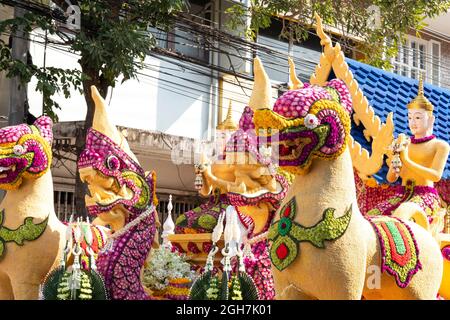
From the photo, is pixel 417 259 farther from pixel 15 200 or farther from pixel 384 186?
pixel 15 200

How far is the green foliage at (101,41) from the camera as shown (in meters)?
7.64

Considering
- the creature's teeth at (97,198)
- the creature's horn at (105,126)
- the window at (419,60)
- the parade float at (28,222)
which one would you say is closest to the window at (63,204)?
the creature's horn at (105,126)

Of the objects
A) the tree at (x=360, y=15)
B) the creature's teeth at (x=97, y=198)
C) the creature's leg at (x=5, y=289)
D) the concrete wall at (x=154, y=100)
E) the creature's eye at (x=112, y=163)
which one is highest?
the tree at (x=360, y=15)

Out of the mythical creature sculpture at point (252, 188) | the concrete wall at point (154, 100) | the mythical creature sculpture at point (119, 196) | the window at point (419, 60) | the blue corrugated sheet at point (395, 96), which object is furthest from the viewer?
the window at point (419, 60)

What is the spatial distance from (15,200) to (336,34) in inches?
355

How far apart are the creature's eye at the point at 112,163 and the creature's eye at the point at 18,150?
0.59m

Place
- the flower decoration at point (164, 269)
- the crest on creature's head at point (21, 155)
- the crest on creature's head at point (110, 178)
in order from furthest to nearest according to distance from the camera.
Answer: the flower decoration at point (164, 269) < the crest on creature's head at point (110, 178) < the crest on creature's head at point (21, 155)

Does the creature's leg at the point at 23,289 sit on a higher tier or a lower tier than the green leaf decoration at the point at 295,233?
lower

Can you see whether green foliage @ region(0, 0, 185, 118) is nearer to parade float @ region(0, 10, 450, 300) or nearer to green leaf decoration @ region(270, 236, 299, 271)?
parade float @ region(0, 10, 450, 300)

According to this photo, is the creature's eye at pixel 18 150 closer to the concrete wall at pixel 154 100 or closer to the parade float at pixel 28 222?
the parade float at pixel 28 222

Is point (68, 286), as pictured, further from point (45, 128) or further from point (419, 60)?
point (419, 60)

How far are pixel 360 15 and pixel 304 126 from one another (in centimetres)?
758

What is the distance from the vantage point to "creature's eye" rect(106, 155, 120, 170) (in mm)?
5320

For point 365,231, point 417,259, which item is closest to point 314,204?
point 365,231
